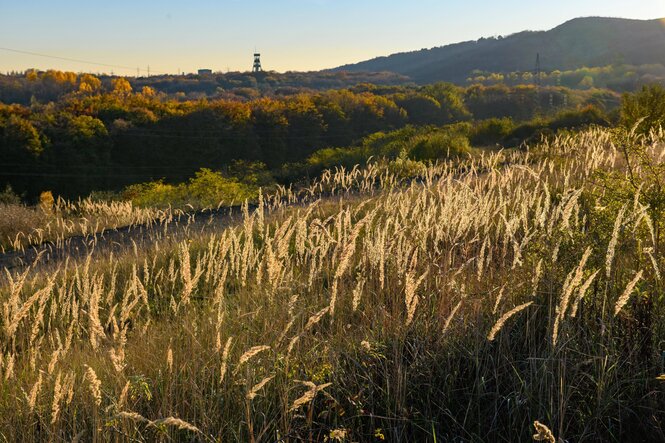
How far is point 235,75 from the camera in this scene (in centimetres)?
12925

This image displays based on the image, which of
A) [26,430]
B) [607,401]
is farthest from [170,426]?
[607,401]

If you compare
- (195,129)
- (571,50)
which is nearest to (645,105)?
(195,129)

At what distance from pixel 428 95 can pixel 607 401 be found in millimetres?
60879

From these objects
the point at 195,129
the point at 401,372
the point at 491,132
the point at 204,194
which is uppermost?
the point at 195,129

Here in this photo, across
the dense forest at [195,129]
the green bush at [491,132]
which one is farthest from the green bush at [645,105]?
the dense forest at [195,129]

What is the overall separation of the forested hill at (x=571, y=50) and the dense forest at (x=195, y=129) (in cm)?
10696

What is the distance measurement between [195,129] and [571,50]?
157659mm

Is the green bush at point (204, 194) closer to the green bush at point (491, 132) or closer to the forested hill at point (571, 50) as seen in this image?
the green bush at point (491, 132)

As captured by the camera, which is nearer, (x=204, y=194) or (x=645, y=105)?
(x=645, y=105)

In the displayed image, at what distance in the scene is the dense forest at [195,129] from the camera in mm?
41719

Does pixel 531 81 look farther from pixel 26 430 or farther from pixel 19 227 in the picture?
pixel 26 430

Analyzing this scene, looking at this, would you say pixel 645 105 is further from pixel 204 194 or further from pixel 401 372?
pixel 401 372

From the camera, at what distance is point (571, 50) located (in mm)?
175500

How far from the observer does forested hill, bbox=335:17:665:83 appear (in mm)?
155750
